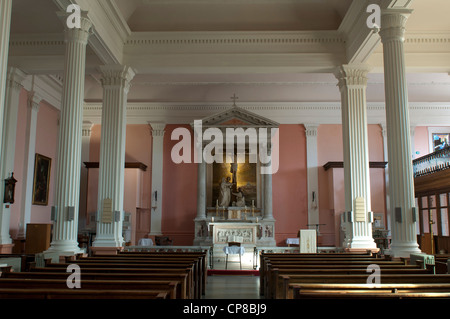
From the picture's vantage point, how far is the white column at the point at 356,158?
35.1 ft

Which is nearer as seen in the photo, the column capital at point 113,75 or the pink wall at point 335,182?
the column capital at point 113,75

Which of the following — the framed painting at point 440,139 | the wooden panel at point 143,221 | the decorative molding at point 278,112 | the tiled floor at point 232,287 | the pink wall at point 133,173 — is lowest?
the tiled floor at point 232,287

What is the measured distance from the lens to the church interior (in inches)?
280

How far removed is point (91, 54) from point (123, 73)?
3.88 ft

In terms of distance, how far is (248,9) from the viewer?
39.0ft

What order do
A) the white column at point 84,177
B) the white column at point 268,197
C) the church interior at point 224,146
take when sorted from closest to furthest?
the church interior at point 224,146 < the white column at point 268,197 < the white column at point 84,177

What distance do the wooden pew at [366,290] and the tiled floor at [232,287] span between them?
3710mm

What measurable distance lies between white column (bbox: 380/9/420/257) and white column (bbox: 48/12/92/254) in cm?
614

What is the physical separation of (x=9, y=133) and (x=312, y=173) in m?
10.8

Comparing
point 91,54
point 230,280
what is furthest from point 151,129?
point 230,280

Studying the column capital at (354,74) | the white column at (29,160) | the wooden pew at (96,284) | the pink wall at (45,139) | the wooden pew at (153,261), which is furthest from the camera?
the pink wall at (45,139)

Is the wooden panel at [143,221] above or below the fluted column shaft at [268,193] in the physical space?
below

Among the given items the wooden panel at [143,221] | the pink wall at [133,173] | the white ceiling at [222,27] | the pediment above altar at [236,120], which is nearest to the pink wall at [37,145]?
the pink wall at [133,173]

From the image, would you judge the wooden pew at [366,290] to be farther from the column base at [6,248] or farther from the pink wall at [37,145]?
the pink wall at [37,145]
